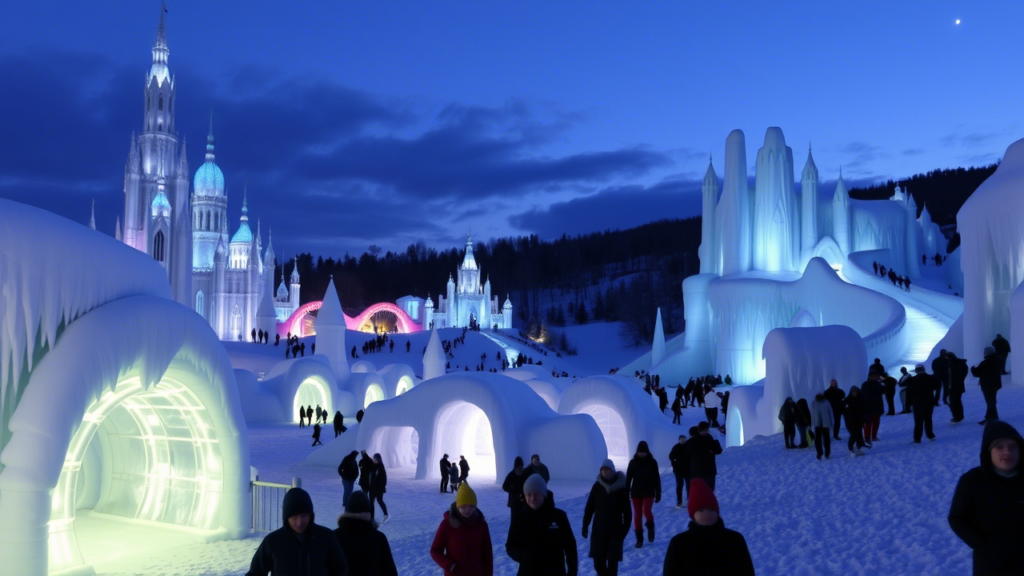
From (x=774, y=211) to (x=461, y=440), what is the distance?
29.3 metres

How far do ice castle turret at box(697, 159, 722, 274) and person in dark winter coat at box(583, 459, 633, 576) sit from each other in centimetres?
4128

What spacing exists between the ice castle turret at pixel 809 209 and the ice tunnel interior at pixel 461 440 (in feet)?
97.1

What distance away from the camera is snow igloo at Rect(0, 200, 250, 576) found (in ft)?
26.8

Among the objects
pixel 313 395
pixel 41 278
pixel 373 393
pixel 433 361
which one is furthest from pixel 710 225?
pixel 41 278

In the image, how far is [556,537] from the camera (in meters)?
4.71

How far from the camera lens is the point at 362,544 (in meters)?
4.23

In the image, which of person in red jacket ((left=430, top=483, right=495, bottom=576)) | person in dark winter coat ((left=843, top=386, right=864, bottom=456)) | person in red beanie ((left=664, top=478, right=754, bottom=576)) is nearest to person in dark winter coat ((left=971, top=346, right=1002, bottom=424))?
person in dark winter coat ((left=843, top=386, right=864, bottom=456))

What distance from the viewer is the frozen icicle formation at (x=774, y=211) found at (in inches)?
1730

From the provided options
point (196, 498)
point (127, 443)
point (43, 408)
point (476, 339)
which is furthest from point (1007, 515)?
point (476, 339)

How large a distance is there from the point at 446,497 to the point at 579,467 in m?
3.24

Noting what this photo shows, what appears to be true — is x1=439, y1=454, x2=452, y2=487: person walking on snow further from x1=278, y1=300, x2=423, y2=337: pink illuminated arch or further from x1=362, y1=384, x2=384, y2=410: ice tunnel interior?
x1=278, y1=300, x2=423, y2=337: pink illuminated arch

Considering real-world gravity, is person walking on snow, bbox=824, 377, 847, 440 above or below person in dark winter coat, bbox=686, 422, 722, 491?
above

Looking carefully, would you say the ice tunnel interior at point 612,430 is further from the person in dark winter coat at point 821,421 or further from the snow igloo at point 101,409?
the snow igloo at point 101,409

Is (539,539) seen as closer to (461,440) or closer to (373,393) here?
(461,440)
